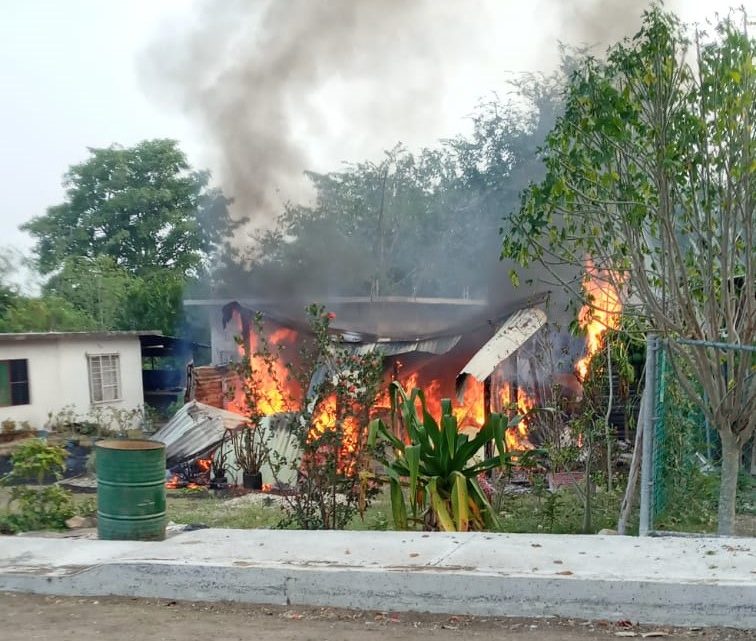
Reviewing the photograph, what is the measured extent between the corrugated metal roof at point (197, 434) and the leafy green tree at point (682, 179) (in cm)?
841

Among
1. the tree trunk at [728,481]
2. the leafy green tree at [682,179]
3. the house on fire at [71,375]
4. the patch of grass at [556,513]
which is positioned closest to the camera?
the leafy green tree at [682,179]

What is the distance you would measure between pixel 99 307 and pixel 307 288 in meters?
11.3

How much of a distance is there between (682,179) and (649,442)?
1.83 m

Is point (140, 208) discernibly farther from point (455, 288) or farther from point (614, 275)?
point (614, 275)

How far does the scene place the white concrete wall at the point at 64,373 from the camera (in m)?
19.2

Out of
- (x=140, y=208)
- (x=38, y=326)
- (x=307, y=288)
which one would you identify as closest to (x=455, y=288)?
(x=307, y=288)

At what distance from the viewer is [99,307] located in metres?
28.6

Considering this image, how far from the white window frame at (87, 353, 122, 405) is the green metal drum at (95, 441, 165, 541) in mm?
15130

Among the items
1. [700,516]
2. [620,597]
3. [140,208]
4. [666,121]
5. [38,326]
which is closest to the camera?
[620,597]

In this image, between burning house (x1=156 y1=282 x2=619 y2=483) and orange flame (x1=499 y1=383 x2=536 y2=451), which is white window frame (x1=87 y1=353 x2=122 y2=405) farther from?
orange flame (x1=499 y1=383 x2=536 y2=451)

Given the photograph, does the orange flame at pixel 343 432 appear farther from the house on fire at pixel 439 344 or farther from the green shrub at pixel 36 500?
the house on fire at pixel 439 344

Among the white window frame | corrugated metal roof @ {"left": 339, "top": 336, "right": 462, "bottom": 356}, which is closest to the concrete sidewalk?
corrugated metal roof @ {"left": 339, "top": 336, "right": 462, "bottom": 356}

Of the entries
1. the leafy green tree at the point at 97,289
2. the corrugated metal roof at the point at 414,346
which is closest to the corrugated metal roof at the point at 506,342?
the corrugated metal roof at the point at 414,346

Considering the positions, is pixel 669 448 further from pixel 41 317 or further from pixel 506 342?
pixel 41 317
